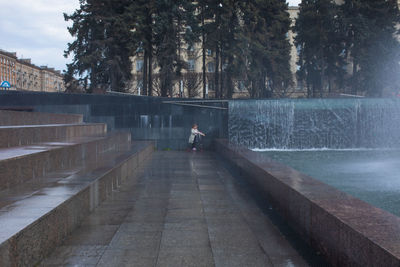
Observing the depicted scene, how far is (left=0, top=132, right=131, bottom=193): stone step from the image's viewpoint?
17.2 ft

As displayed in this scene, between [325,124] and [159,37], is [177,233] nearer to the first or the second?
[325,124]

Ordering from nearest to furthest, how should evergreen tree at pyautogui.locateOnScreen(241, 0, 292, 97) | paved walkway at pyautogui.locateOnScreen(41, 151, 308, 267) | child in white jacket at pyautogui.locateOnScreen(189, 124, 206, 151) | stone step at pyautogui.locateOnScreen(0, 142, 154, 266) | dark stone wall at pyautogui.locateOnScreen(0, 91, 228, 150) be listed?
stone step at pyautogui.locateOnScreen(0, 142, 154, 266) → paved walkway at pyautogui.locateOnScreen(41, 151, 308, 267) → child in white jacket at pyautogui.locateOnScreen(189, 124, 206, 151) → dark stone wall at pyautogui.locateOnScreen(0, 91, 228, 150) → evergreen tree at pyautogui.locateOnScreen(241, 0, 292, 97)

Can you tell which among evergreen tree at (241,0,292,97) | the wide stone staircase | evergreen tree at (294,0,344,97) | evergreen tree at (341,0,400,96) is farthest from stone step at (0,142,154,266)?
evergreen tree at (294,0,344,97)

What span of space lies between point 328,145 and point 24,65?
9500 centimetres

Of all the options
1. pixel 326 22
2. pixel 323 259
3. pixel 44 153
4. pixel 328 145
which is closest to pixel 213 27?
pixel 326 22

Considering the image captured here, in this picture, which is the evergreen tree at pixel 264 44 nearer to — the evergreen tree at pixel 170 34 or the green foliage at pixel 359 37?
the green foliage at pixel 359 37

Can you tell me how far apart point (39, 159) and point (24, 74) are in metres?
80.3

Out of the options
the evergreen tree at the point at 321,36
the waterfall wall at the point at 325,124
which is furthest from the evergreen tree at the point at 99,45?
the evergreen tree at the point at 321,36

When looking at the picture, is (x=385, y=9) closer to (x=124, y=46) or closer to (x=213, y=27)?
(x=213, y=27)

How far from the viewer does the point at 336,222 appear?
12.8 feet

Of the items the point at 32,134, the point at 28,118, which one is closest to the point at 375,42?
the point at 28,118

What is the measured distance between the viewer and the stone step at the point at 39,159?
5.23m

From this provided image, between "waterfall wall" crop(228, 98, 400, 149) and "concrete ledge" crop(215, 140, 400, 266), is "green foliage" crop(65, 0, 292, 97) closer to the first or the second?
"waterfall wall" crop(228, 98, 400, 149)

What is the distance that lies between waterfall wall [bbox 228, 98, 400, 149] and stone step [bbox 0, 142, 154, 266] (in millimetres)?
14857
